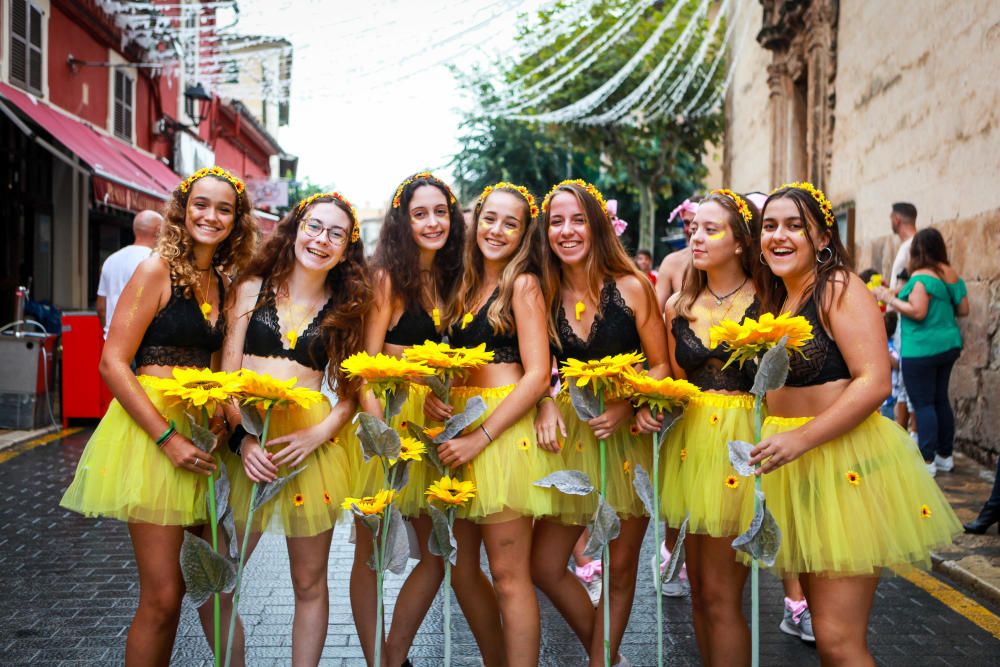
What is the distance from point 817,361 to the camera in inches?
130

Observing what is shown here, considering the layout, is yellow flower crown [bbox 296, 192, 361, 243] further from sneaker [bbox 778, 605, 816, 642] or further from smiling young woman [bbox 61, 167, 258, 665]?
sneaker [bbox 778, 605, 816, 642]

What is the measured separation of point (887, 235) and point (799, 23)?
566 centimetres

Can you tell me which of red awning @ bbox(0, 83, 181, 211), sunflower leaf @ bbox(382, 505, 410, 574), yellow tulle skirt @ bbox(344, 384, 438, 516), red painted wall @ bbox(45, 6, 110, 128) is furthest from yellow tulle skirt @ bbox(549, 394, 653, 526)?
red painted wall @ bbox(45, 6, 110, 128)

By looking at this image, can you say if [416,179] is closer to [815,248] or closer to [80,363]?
[815,248]

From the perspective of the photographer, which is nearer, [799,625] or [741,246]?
[741,246]

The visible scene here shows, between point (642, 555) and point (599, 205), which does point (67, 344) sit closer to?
point (642, 555)

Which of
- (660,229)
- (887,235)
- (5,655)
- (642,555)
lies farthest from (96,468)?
(660,229)

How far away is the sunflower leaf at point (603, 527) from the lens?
3.41m

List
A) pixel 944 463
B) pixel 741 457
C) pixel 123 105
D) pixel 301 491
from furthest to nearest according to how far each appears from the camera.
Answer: pixel 123 105 < pixel 944 463 < pixel 301 491 < pixel 741 457

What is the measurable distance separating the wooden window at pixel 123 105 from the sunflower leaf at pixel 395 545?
1626cm

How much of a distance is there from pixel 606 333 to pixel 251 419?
143 cm

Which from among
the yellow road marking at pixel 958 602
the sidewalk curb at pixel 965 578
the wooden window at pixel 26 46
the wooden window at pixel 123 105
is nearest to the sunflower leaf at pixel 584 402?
the yellow road marking at pixel 958 602

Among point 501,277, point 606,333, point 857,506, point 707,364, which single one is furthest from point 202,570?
point 857,506

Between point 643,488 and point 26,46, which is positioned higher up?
point 26,46
